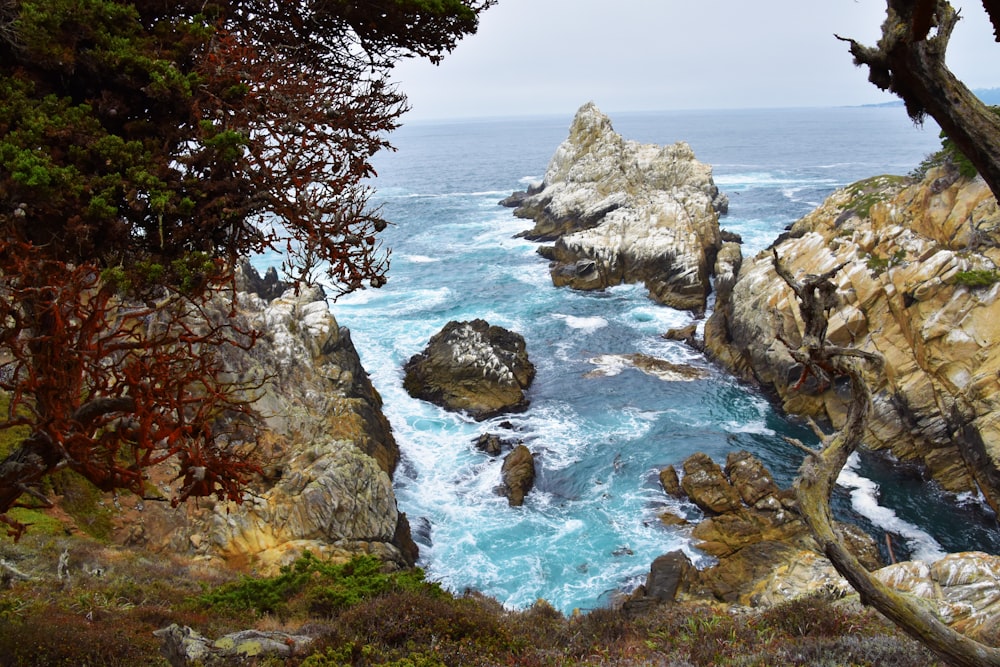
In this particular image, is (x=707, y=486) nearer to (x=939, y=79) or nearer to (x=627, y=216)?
(x=939, y=79)

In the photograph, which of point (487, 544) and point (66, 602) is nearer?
point (66, 602)

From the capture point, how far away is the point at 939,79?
4.97 meters

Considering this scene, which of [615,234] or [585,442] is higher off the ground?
[615,234]

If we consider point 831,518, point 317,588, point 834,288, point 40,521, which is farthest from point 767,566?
point 40,521

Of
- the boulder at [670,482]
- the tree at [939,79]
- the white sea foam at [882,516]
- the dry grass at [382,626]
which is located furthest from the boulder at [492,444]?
the tree at [939,79]

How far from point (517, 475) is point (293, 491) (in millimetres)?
9630

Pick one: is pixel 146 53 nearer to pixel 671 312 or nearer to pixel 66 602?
pixel 66 602

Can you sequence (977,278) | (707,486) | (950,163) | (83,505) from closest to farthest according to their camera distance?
1. (83,505)
2. (707,486)
3. (977,278)
4. (950,163)

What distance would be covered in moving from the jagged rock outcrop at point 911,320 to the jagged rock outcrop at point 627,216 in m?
8.43

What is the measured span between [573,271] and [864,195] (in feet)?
60.7

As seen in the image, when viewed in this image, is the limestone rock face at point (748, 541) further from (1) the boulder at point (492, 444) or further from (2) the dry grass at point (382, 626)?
(1) the boulder at point (492, 444)

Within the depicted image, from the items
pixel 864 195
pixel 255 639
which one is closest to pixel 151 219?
pixel 255 639

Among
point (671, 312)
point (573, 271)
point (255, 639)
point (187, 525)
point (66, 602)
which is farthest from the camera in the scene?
point (573, 271)

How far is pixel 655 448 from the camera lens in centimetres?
2589
